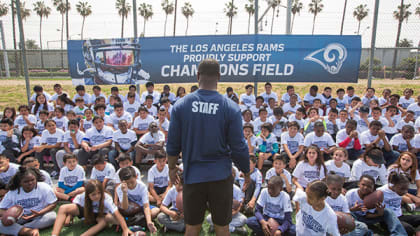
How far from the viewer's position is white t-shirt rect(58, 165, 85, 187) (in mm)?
4184

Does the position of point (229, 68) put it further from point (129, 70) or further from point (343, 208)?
point (343, 208)

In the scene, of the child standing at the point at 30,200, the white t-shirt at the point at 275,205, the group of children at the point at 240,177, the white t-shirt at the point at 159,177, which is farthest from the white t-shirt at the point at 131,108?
the white t-shirt at the point at 275,205

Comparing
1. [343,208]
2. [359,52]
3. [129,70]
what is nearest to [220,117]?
[343,208]

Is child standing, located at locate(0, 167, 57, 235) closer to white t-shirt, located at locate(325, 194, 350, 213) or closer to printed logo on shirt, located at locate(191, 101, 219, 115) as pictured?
printed logo on shirt, located at locate(191, 101, 219, 115)

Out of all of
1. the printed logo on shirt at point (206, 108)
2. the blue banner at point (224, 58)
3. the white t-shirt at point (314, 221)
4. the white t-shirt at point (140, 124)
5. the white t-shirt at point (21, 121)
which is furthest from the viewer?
the blue banner at point (224, 58)

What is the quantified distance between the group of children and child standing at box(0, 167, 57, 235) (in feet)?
0.04

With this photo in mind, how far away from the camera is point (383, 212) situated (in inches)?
130

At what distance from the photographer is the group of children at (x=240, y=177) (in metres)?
3.27

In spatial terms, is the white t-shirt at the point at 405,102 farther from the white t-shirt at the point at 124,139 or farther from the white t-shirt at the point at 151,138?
the white t-shirt at the point at 124,139

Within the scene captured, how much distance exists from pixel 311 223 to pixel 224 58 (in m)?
5.38

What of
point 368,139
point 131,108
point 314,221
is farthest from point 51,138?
point 368,139

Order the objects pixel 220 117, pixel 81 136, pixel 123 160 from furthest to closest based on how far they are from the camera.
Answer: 1. pixel 81 136
2. pixel 123 160
3. pixel 220 117

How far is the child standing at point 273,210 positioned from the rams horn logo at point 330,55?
4.97m

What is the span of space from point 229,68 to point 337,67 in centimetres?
298
